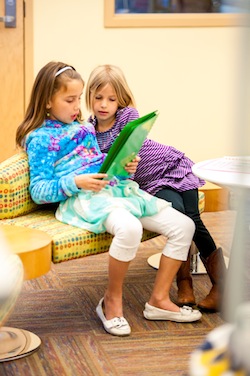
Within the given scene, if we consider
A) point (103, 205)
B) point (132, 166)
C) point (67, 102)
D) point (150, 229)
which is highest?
point (67, 102)

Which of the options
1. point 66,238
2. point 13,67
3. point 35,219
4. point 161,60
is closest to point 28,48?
point 13,67

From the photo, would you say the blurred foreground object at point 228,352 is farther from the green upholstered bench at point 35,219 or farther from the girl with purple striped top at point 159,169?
the girl with purple striped top at point 159,169

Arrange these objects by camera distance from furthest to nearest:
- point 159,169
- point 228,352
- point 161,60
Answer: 1. point 161,60
2. point 159,169
3. point 228,352

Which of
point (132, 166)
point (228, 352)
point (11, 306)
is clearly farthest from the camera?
point (132, 166)

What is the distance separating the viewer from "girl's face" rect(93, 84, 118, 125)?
3.12 meters

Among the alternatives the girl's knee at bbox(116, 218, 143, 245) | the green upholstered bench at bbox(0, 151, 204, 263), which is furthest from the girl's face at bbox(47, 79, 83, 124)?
the girl's knee at bbox(116, 218, 143, 245)

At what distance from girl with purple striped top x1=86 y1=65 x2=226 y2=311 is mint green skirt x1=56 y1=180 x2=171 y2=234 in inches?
5.8

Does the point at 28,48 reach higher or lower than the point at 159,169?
higher

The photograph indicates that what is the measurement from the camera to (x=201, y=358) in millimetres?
1197

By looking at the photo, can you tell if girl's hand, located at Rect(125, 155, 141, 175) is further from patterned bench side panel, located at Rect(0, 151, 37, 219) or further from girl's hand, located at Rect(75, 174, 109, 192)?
patterned bench side panel, located at Rect(0, 151, 37, 219)

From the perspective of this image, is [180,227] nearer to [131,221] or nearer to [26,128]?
[131,221]

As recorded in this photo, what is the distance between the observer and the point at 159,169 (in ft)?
10.6

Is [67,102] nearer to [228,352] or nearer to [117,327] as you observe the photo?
[117,327]

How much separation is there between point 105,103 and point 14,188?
545 millimetres
